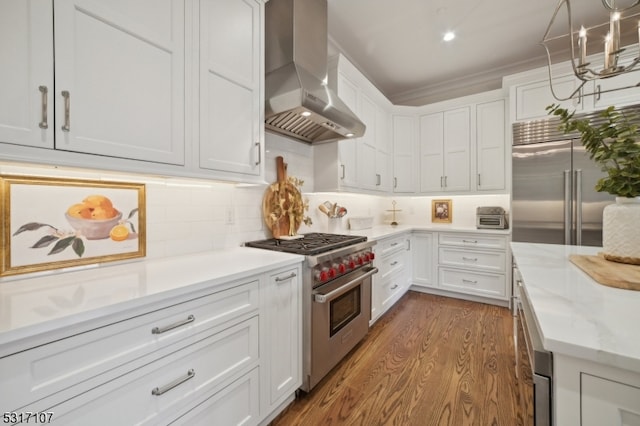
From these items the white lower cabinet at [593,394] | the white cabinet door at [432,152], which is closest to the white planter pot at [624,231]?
the white lower cabinet at [593,394]

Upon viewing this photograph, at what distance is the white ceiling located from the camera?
2.42 metres

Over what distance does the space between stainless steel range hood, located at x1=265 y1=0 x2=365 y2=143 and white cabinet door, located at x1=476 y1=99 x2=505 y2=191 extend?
85.4 inches

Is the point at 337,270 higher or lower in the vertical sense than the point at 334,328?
higher

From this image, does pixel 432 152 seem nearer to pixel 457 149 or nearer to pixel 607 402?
pixel 457 149

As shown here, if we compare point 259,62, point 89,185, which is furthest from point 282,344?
point 259,62

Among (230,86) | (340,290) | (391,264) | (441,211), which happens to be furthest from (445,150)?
(230,86)

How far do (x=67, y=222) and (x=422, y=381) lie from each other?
2.31m

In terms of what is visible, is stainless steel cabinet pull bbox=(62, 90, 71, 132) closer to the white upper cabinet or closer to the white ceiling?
the white ceiling

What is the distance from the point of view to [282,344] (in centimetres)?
149

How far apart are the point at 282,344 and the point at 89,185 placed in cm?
131

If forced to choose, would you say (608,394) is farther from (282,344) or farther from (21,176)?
(21,176)

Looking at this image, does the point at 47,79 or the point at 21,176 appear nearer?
the point at 47,79

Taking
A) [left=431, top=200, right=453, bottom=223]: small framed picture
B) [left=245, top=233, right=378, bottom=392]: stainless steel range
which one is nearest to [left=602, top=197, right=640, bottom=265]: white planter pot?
[left=245, top=233, right=378, bottom=392]: stainless steel range

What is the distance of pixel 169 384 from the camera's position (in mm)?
987
